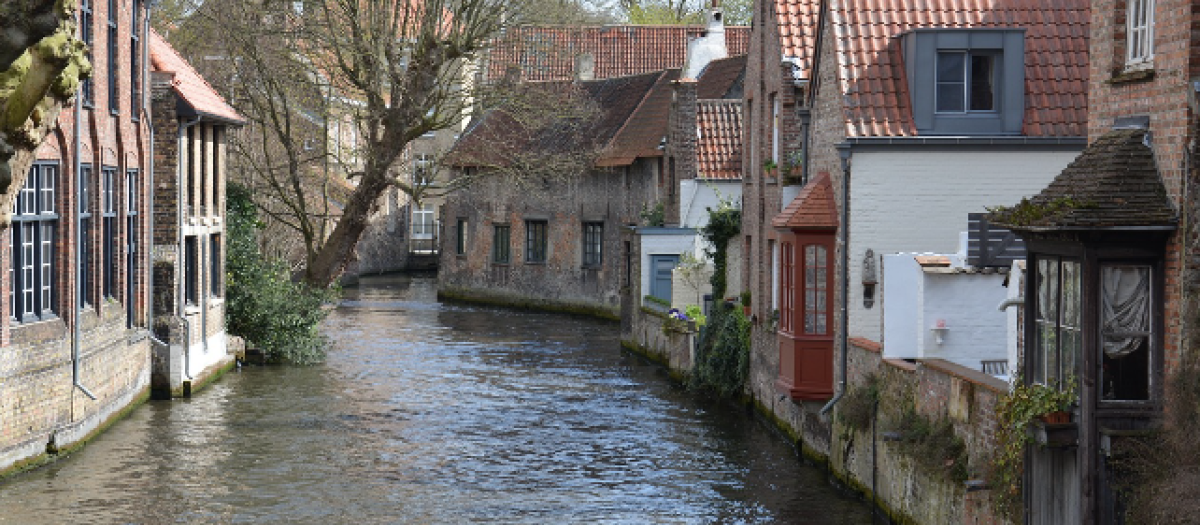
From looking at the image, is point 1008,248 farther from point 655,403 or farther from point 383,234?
point 383,234

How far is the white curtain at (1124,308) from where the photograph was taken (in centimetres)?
1042

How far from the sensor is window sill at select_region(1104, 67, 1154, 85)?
10887 millimetres

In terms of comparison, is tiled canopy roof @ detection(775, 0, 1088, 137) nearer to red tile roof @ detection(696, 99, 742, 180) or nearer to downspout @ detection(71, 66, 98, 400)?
downspout @ detection(71, 66, 98, 400)

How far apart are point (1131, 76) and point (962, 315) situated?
406 cm

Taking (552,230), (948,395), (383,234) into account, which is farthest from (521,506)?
(383,234)

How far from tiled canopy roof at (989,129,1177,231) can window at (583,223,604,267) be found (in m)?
31.5

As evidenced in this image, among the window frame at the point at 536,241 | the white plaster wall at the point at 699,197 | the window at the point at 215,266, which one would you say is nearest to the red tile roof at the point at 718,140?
the white plaster wall at the point at 699,197

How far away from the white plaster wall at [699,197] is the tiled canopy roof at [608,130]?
3781mm

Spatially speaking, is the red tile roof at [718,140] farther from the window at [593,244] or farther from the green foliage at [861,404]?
the green foliage at [861,404]

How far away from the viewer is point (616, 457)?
62.2 feet

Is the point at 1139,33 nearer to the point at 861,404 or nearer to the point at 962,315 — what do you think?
the point at 962,315

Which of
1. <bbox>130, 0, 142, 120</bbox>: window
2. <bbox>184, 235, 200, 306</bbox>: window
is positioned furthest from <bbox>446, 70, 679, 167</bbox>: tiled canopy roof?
<bbox>130, 0, 142, 120</bbox>: window

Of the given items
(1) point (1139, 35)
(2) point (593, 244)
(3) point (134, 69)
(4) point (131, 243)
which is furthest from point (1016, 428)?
(2) point (593, 244)

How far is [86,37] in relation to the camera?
19.3 m
